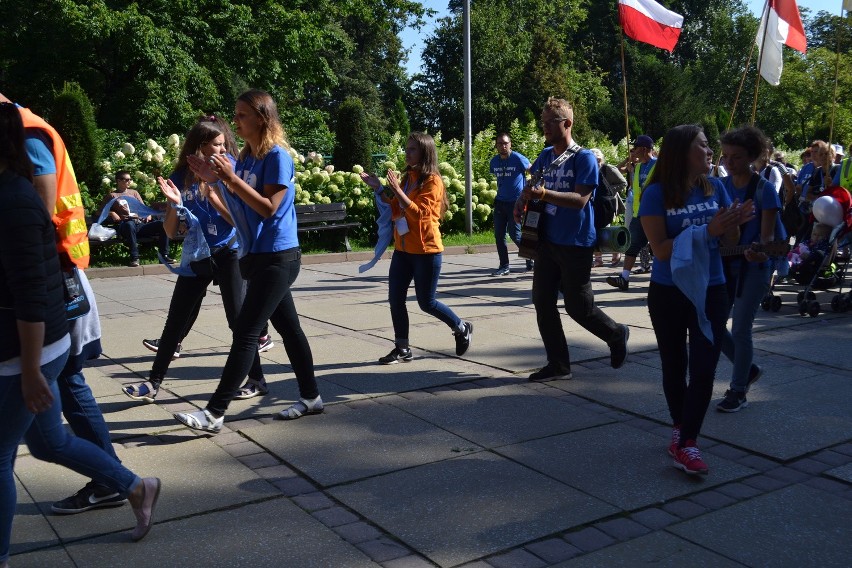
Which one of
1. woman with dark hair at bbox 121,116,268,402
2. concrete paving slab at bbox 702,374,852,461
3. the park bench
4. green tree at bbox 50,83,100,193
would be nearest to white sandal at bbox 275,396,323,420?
woman with dark hair at bbox 121,116,268,402

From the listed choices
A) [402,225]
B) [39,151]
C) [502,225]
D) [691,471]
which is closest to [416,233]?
[402,225]

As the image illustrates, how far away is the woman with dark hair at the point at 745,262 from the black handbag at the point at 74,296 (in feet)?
11.9

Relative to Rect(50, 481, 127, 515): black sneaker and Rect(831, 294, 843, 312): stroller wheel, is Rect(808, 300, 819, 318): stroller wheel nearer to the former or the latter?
Rect(831, 294, 843, 312): stroller wheel

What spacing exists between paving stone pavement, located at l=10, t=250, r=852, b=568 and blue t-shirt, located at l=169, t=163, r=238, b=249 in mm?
1050

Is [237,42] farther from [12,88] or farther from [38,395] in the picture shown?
[38,395]

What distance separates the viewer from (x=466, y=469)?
4578 mm

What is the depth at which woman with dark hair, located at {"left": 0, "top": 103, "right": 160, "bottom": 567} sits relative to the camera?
293cm

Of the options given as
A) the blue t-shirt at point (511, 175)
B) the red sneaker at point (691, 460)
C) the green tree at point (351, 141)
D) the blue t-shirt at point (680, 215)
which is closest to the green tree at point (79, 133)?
the green tree at point (351, 141)

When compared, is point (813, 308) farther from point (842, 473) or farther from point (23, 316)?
point (23, 316)

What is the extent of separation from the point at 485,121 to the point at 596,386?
42934 millimetres

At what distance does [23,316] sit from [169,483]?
167 cm

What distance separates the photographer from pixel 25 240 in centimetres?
293

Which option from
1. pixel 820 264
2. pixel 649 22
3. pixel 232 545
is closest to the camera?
pixel 232 545

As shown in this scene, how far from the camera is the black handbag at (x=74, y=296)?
342 centimetres
